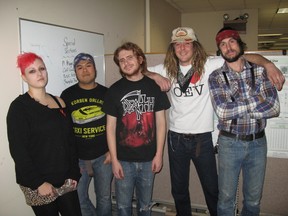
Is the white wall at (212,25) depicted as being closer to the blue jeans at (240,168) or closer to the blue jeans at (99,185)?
the blue jeans at (240,168)

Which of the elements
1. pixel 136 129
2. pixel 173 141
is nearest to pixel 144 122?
pixel 136 129

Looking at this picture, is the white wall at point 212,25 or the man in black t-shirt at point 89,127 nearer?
the man in black t-shirt at point 89,127

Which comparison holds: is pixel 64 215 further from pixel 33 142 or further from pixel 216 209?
pixel 216 209

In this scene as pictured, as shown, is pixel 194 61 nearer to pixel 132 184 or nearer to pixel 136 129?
pixel 136 129

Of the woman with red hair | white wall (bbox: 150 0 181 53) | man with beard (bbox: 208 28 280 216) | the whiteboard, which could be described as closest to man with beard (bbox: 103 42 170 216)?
the woman with red hair

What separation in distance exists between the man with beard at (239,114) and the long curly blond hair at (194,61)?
135 mm

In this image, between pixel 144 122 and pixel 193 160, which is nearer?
pixel 144 122

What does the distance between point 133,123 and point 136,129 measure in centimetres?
5

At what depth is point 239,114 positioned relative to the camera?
175 centimetres

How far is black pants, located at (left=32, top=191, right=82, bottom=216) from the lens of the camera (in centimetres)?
159

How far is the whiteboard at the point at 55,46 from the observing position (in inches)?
78.3

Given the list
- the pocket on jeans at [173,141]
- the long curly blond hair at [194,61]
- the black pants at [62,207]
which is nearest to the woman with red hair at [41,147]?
the black pants at [62,207]

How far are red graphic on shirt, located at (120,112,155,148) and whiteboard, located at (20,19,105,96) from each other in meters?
0.78

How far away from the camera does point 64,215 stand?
1.69 m
